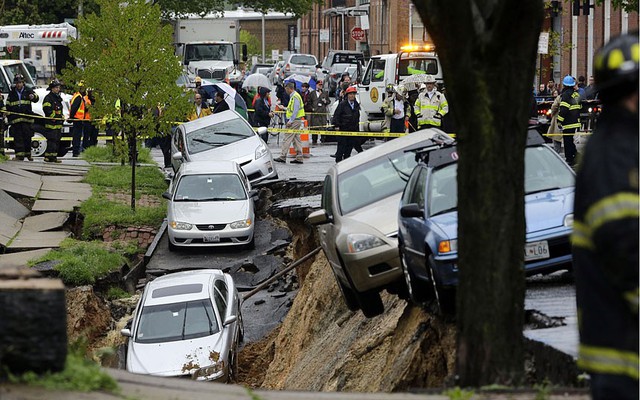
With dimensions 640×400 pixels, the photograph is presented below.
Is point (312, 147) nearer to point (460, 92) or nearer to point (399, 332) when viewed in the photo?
point (399, 332)

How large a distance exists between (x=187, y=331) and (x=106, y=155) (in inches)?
689

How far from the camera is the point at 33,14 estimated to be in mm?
58938

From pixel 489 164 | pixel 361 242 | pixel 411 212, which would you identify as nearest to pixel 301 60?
pixel 361 242

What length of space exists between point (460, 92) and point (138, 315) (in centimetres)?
1206

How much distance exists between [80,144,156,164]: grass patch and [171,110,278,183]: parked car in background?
204 inches

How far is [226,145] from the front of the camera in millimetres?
27500

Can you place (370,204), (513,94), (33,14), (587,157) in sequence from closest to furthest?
1. (587,157)
2. (513,94)
3. (370,204)
4. (33,14)

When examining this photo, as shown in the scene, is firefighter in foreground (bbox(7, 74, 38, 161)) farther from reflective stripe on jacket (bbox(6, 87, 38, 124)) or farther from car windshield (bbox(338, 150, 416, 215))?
car windshield (bbox(338, 150, 416, 215))

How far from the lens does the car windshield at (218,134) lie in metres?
27.6

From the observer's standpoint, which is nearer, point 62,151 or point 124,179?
point 124,179

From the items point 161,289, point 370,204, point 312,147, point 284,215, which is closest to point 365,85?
point 312,147

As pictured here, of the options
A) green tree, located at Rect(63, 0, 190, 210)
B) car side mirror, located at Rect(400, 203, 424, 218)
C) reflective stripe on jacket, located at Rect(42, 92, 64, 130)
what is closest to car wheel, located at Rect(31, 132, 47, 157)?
reflective stripe on jacket, located at Rect(42, 92, 64, 130)

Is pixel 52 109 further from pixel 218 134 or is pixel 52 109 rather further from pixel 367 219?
pixel 367 219

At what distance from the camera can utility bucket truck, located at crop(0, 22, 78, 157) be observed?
33.4 m
